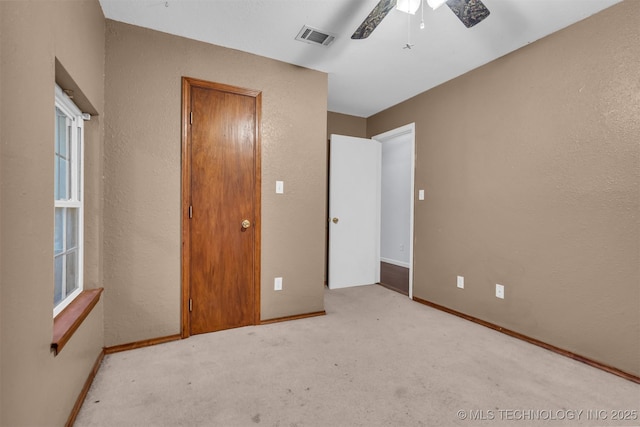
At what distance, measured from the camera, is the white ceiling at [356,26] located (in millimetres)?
2025

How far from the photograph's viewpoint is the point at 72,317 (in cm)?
156

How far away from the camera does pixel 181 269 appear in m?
2.42

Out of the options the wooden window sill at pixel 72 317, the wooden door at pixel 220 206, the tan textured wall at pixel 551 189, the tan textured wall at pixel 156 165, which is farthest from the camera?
the wooden door at pixel 220 206

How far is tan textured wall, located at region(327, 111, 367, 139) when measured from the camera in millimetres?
4266

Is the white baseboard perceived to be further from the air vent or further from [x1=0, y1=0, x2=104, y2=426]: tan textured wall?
[x1=0, y1=0, x2=104, y2=426]: tan textured wall

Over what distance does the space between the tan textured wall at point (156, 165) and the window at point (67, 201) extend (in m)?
0.23

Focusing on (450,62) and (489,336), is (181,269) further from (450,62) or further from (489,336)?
(450,62)

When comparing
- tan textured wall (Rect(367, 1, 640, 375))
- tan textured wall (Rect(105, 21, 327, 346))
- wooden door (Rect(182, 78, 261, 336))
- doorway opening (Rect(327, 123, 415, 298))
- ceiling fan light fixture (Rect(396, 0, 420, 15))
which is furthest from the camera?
doorway opening (Rect(327, 123, 415, 298))

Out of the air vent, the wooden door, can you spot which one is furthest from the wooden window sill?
the air vent

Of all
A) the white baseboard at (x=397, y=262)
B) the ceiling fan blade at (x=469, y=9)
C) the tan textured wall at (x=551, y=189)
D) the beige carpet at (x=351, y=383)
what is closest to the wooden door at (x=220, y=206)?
the beige carpet at (x=351, y=383)

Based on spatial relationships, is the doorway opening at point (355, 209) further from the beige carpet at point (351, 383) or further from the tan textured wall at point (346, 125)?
the beige carpet at point (351, 383)

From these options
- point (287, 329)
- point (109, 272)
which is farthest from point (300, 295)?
point (109, 272)

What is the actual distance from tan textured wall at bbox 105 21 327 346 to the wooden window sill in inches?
11.5

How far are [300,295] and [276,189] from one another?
1.04 metres
